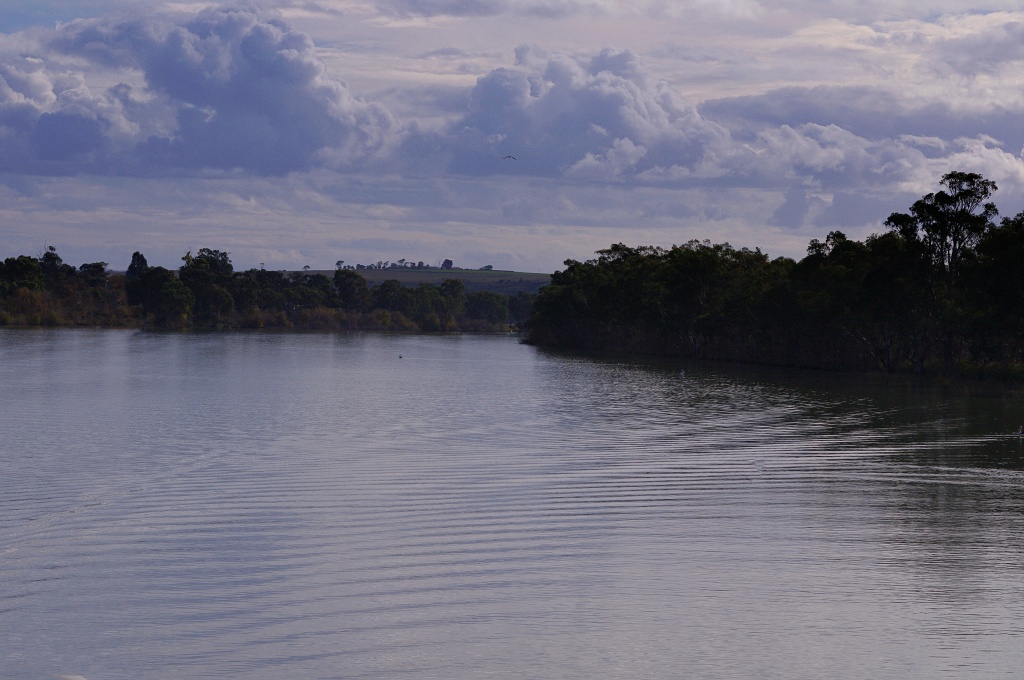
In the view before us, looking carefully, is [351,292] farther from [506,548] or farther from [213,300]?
[506,548]

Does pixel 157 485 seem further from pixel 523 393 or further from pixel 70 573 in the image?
pixel 523 393

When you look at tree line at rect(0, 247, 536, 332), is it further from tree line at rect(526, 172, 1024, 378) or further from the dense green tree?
tree line at rect(526, 172, 1024, 378)

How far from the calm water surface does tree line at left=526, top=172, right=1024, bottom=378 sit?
22153mm

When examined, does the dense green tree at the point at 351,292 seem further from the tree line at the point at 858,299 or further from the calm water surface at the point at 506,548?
the calm water surface at the point at 506,548

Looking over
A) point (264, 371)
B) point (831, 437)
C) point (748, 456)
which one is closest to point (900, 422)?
point (831, 437)

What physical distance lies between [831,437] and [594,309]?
7043 cm

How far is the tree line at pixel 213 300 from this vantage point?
428ft

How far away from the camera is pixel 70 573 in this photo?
12.1 m

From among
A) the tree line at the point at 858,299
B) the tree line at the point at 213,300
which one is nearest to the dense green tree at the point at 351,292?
the tree line at the point at 213,300

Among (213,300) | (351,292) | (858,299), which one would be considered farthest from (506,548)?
(351,292)

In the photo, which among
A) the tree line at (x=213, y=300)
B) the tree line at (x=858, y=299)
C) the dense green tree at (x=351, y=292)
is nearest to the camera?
the tree line at (x=858, y=299)

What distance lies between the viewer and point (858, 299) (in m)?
56.8

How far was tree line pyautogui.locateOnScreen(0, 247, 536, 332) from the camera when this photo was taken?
130500 mm

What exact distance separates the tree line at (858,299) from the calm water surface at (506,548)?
22.2 metres
